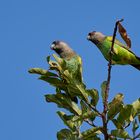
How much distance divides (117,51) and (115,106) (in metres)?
2.80

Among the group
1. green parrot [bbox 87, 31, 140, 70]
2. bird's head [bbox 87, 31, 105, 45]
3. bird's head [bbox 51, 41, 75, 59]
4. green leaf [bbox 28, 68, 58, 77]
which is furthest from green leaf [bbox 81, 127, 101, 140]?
bird's head [bbox 87, 31, 105, 45]

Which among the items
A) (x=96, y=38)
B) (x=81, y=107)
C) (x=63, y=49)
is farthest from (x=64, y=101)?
(x=96, y=38)

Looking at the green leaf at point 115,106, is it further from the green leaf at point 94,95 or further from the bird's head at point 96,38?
the bird's head at point 96,38

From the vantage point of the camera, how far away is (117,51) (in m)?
5.54

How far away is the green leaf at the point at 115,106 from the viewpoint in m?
2.72

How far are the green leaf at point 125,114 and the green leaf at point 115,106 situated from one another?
1.4 inches

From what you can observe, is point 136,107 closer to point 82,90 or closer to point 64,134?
point 82,90

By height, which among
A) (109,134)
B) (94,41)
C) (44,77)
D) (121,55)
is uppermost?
(94,41)

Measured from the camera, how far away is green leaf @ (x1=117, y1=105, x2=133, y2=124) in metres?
2.83

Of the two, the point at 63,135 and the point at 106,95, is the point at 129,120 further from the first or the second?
the point at 63,135

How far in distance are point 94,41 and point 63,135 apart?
323 cm

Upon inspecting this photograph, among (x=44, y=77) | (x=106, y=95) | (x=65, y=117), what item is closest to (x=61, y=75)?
(x=44, y=77)

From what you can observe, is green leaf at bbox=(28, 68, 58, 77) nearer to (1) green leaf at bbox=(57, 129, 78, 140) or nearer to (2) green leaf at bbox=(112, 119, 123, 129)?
(1) green leaf at bbox=(57, 129, 78, 140)

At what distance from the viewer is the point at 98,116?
270cm
